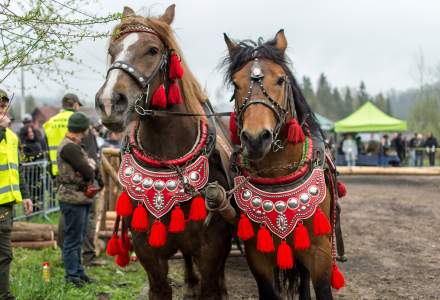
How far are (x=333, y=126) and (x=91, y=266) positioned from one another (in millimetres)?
19396

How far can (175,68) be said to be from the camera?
321 cm

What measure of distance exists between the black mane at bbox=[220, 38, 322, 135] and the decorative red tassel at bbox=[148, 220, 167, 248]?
1.07 meters

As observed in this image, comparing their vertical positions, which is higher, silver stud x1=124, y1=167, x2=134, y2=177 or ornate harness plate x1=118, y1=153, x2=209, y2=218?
silver stud x1=124, y1=167, x2=134, y2=177

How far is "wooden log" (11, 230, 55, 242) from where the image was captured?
268 inches

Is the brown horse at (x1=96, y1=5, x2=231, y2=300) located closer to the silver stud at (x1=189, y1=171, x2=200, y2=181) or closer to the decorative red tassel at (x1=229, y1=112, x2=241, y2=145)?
the silver stud at (x1=189, y1=171, x2=200, y2=181)

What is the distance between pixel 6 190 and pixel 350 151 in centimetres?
1753

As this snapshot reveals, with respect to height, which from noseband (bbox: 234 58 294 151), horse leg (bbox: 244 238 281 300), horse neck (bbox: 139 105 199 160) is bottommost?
horse leg (bbox: 244 238 281 300)

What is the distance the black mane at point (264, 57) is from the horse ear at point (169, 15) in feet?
1.53

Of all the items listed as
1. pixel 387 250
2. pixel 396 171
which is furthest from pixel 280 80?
pixel 396 171

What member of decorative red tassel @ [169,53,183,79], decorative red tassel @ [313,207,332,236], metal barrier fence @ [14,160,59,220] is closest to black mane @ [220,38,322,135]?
decorative red tassel @ [169,53,183,79]

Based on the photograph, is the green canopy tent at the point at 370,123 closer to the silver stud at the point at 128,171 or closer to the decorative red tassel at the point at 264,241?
the decorative red tassel at the point at 264,241

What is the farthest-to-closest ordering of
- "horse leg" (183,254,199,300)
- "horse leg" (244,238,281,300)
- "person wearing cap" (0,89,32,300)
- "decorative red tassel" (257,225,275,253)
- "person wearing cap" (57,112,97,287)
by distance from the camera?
"person wearing cap" (57,112,97,287), "horse leg" (183,254,199,300), "person wearing cap" (0,89,32,300), "horse leg" (244,238,281,300), "decorative red tassel" (257,225,275,253)

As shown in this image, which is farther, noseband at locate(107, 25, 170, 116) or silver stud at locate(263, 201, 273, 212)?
silver stud at locate(263, 201, 273, 212)

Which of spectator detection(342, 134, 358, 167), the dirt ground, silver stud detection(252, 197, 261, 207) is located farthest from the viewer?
spectator detection(342, 134, 358, 167)
